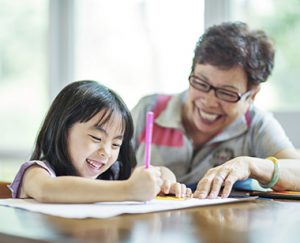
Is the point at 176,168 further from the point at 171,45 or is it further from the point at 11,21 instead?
the point at 11,21

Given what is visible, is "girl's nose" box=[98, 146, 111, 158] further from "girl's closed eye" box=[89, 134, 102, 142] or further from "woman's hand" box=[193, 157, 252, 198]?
"woman's hand" box=[193, 157, 252, 198]

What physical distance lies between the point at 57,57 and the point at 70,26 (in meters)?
0.16

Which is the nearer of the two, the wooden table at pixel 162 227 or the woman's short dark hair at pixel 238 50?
the wooden table at pixel 162 227

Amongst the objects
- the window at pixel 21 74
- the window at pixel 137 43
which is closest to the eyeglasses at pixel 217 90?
the window at pixel 137 43

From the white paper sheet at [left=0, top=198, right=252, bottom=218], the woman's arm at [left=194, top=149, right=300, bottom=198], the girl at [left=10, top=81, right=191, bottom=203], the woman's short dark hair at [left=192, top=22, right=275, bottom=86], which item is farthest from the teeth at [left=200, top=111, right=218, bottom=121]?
the white paper sheet at [left=0, top=198, right=252, bottom=218]

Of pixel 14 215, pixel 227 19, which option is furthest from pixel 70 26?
pixel 14 215

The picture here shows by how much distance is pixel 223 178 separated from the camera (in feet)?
4.22

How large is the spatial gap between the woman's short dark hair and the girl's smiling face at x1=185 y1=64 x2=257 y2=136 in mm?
23

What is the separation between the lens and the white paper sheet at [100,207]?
85 cm

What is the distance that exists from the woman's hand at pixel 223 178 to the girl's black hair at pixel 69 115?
206 millimetres

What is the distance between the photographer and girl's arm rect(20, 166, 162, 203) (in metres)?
0.95

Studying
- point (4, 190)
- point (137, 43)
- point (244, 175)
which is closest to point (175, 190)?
point (244, 175)

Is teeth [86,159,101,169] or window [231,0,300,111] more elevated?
window [231,0,300,111]

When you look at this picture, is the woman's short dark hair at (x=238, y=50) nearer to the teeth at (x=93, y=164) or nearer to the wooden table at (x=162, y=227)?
the teeth at (x=93, y=164)
